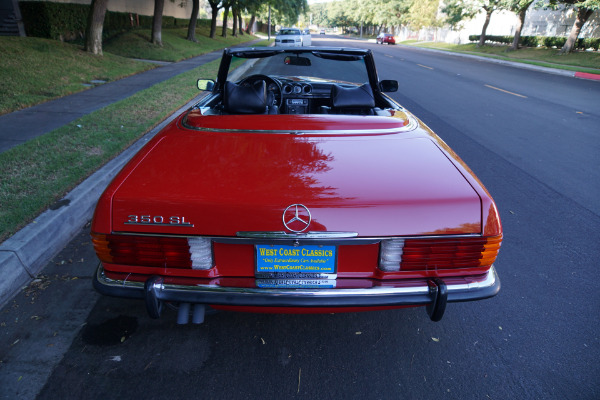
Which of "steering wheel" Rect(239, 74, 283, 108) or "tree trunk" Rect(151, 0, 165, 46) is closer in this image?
"steering wheel" Rect(239, 74, 283, 108)

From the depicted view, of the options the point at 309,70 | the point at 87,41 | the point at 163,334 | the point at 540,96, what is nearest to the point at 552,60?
the point at 540,96

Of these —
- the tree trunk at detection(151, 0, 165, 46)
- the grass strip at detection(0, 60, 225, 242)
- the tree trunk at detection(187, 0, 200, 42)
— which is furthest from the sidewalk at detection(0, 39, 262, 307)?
the tree trunk at detection(187, 0, 200, 42)

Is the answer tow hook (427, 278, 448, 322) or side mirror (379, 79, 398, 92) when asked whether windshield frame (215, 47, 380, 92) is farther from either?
tow hook (427, 278, 448, 322)

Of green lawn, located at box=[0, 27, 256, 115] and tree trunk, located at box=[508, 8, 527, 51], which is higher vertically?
tree trunk, located at box=[508, 8, 527, 51]

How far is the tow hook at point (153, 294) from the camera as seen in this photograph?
6.00ft

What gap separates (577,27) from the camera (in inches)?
1021

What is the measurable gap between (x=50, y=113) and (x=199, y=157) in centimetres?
644

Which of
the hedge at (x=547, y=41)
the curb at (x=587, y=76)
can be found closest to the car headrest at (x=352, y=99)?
the curb at (x=587, y=76)

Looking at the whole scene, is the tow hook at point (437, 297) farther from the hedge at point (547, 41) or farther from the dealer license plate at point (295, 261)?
the hedge at point (547, 41)

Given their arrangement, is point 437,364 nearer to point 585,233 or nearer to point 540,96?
point 585,233

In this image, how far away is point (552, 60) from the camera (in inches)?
1007

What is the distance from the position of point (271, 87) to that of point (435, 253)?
2404 mm

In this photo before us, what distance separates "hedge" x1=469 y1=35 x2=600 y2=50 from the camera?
2728 centimetres

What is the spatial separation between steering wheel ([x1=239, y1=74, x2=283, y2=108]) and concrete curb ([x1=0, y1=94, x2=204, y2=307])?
1.94 metres
